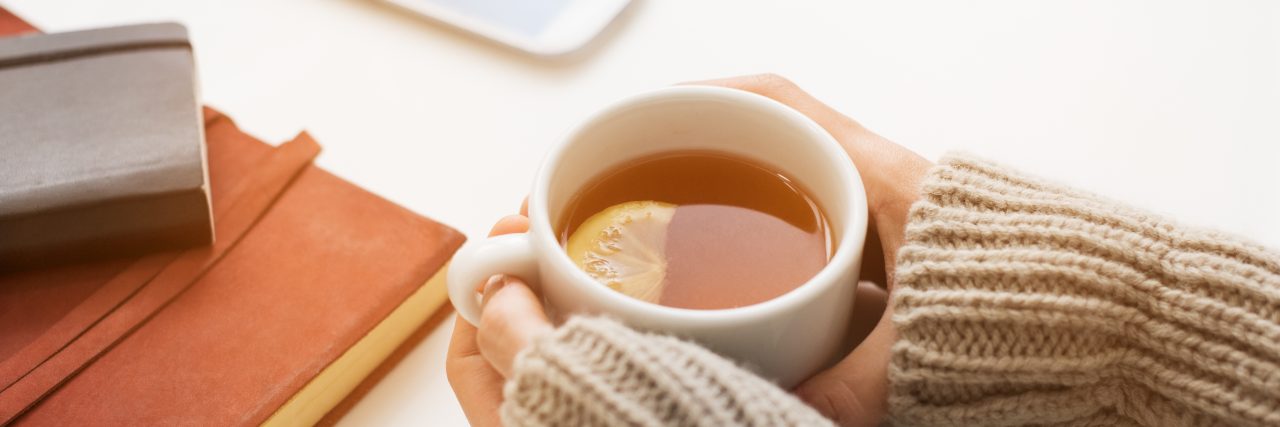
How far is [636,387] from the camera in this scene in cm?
40

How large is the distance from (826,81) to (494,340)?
0.43m

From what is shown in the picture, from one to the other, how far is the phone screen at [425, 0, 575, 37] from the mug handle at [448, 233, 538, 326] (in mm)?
387

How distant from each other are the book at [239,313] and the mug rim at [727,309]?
0.20 m

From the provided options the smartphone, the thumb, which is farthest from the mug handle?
the smartphone

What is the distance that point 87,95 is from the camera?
0.65 meters

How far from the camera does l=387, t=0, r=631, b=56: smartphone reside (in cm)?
78

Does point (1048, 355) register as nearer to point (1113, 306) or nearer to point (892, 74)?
point (1113, 306)

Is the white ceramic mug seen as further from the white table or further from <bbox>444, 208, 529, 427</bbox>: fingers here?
the white table

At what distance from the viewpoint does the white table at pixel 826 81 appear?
2.30 ft

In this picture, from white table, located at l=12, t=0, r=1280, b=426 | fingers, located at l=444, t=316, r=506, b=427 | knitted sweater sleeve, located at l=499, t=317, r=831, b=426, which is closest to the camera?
knitted sweater sleeve, located at l=499, t=317, r=831, b=426

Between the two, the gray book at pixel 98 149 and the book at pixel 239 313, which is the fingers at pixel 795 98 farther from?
the gray book at pixel 98 149

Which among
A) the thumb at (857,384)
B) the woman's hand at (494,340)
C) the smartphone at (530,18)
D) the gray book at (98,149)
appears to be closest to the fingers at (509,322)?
the woman's hand at (494,340)

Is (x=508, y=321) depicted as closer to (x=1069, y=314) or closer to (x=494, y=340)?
(x=494, y=340)

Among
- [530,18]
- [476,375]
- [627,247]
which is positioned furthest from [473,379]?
[530,18]
